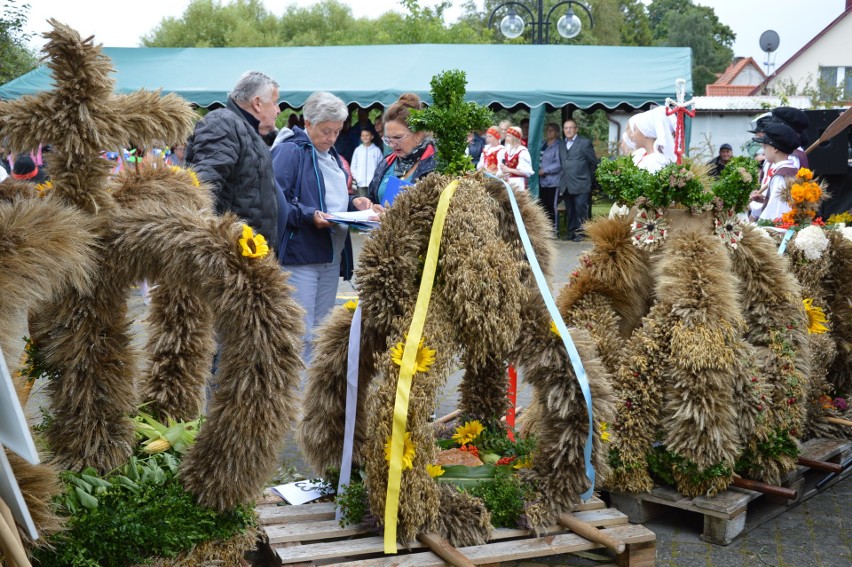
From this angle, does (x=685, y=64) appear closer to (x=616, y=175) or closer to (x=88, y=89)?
(x=616, y=175)

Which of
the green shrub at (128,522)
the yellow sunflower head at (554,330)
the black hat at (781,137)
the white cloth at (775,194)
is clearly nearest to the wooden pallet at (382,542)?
the green shrub at (128,522)

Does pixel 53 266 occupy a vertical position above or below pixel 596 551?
above

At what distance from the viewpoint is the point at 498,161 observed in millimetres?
13070

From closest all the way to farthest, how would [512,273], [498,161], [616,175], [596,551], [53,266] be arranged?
[53,266] < [512,273] < [596,551] < [616,175] < [498,161]

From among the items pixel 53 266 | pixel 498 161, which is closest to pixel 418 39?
pixel 498 161

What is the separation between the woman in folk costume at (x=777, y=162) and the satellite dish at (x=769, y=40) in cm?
2253

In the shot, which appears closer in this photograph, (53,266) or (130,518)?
(53,266)

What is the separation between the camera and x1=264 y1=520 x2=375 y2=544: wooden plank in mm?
3203

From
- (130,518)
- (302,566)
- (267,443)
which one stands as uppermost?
(267,443)

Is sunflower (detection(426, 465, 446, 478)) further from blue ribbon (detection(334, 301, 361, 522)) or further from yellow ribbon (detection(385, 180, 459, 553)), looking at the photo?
blue ribbon (detection(334, 301, 361, 522))

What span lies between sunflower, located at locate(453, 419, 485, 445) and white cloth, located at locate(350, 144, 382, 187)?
10786 millimetres

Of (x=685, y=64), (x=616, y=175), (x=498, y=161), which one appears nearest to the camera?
(x=616, y=175)

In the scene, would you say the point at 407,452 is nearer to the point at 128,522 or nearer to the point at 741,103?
the point at 128,522

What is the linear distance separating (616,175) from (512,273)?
140 cm
